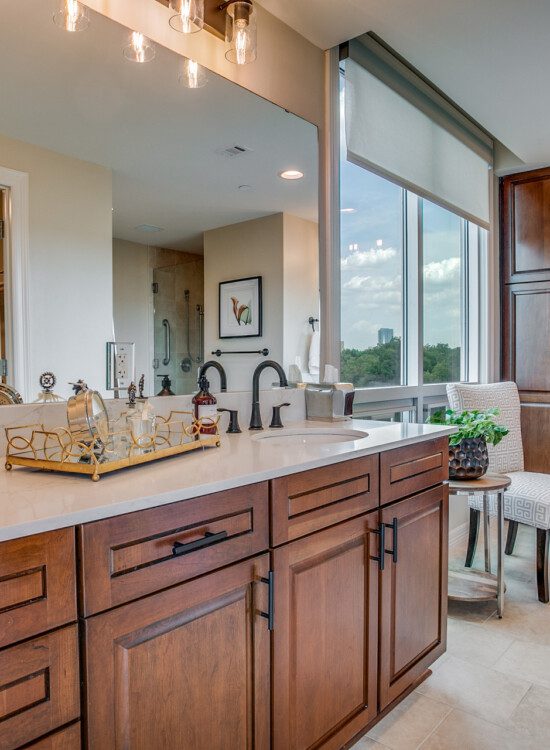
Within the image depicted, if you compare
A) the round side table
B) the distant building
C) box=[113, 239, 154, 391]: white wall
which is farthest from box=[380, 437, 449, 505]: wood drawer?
the distant building

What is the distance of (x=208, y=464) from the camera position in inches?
48.7

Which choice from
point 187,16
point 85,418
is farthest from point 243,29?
point 85,418

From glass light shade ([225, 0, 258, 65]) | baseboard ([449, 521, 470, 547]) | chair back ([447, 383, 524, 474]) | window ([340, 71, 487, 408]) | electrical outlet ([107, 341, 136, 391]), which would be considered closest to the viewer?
electrical outlet ([107, 341, 136, 391])

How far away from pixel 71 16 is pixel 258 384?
3.96 feet

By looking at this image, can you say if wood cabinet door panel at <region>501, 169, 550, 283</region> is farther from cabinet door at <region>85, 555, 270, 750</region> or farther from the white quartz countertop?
cabinet door at <region>85, 555, 270, 750</region>

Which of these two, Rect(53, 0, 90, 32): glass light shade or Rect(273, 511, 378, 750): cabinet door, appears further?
Rect(53, 0, 90, 32): glass light shade

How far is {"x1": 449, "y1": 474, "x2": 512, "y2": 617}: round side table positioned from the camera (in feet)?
7.50

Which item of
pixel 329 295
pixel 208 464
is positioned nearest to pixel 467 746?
pixel 208 464

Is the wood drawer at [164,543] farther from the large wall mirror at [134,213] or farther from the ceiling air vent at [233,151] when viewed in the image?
the ceiling air vent at [233,151]

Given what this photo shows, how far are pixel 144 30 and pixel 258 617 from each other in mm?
1611

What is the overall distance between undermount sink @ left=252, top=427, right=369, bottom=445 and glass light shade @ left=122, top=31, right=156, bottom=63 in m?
1.17

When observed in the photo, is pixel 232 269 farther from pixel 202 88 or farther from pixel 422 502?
pixel 422 502

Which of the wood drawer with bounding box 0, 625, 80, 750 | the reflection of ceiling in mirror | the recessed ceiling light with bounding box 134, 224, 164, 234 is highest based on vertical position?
the reflection of ceiling in mirror

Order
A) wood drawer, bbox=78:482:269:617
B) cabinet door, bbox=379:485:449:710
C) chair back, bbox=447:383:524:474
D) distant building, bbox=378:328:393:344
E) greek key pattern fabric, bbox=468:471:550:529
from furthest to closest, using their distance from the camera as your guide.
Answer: chair back, bbox=447:383:524:474
distant building, bbox=378:328:393:344
greek key pattern fabric, bbox=468:471:550:529
cabinet door, bbox=379:485:449:710
wood drawer, bbox=78:482:269:617
